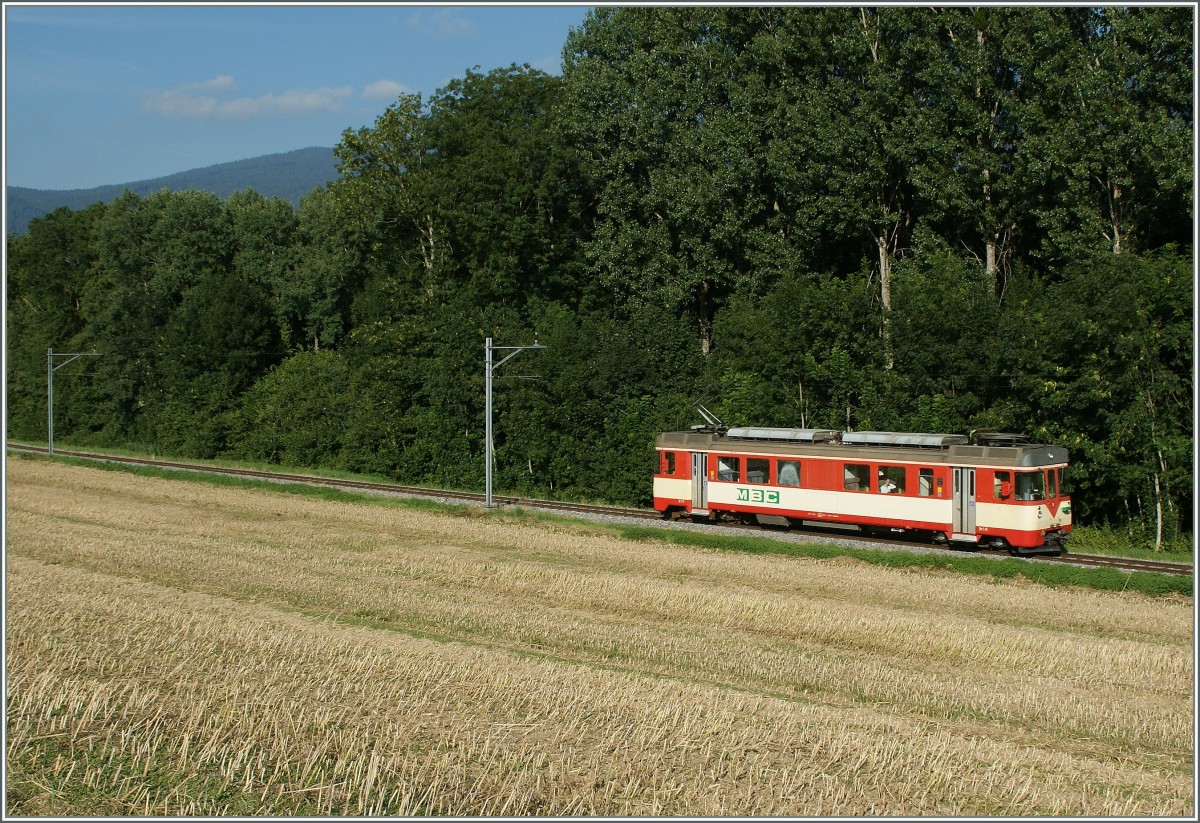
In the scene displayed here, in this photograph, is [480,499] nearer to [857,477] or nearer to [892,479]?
[857,477]

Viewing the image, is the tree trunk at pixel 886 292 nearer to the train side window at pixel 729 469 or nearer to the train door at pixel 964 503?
the train side window at pixel 729 469

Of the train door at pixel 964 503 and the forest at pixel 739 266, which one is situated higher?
the forest at pixel 739 266

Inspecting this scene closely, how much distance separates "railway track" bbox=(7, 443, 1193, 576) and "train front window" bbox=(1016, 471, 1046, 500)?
1664mm

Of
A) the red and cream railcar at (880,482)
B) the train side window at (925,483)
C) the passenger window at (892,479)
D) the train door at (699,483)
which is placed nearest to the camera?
the red and cream railcar at (880,482)

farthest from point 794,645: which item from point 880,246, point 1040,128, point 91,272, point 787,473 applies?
point 91,272

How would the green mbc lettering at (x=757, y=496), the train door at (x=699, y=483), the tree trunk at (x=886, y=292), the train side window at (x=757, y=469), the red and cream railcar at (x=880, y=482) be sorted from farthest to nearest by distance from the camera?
1. the tree trunk at (x=886, y=292)
2. the train door at (x=699, y=483)
3. the train side window at (x=757, y=469)
4. the green mbc lettering at (x=757, y=496)
5. the red and cream railcar at (x=880, y=482)

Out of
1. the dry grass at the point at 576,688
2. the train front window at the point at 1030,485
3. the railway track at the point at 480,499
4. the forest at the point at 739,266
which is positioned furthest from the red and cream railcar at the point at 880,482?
the forest at the point at 739,266

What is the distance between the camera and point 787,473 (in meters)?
32.0

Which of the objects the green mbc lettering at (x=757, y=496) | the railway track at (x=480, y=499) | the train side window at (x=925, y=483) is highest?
the train side window at (x=925, y=483)

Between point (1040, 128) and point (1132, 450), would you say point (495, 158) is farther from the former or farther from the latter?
point (1132, 450)

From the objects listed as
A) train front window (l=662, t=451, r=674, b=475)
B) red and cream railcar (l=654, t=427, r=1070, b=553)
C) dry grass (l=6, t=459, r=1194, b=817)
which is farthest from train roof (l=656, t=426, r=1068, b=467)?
dry grass (l=6, t=459, r=1194, b=817)

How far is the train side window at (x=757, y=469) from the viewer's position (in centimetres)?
3250

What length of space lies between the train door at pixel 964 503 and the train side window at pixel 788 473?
474cm

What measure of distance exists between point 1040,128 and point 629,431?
18.2m
